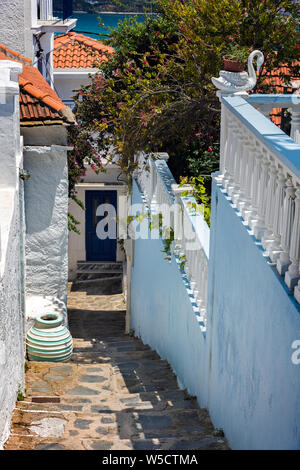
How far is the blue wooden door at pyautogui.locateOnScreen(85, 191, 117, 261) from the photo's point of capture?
65.6ft

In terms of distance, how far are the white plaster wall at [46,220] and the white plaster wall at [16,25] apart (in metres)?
3.40

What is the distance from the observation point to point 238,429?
18.3 ft

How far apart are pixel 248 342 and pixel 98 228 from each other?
591 inches

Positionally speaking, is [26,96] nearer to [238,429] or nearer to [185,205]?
[185,205]

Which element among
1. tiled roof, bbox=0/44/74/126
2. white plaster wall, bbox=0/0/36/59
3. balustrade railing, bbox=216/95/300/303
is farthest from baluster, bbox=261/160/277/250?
white plaster wall, bbox=0/0/36/59

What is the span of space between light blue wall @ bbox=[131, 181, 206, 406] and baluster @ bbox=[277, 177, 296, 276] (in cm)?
279

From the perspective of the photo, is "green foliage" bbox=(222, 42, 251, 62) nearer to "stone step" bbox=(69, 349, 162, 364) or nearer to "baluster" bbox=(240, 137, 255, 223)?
"baluster" bbox=(240, 137, 255, 223)

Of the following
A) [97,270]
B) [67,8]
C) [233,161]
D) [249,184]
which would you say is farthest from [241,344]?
[97,270]

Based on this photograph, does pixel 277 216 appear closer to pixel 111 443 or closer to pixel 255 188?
pixel 255 188

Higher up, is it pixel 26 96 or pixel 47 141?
pixel 26 96

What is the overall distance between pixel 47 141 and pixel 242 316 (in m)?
5.52

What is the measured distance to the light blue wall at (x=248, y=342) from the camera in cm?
425

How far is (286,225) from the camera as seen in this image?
4453mm
